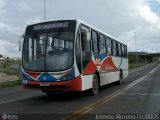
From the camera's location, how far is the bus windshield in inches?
557

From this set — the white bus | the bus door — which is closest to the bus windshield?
the white bus

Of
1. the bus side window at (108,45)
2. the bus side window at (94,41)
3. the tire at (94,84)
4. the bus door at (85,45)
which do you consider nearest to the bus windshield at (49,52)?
the bus door at (85,45)

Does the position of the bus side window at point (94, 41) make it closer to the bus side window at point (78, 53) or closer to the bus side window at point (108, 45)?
the bus side window at point (78, 53)

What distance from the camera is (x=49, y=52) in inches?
566

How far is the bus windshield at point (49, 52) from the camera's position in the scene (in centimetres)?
1415

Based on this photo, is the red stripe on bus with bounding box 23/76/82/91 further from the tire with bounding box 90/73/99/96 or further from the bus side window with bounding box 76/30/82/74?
the tire with bounding box 90/73/99/96

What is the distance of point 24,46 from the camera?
590 inches

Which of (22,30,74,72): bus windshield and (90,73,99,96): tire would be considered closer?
(22,30,74,72): bus windshield

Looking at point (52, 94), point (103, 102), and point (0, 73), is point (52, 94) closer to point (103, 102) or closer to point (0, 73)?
point (103, 102)

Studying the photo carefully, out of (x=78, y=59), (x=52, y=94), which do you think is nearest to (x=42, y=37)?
(x=78, y=59)

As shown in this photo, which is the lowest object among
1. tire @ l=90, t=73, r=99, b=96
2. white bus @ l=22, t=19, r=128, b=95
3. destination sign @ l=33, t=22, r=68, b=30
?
tire @ l=90, t=73, r=99, b=96

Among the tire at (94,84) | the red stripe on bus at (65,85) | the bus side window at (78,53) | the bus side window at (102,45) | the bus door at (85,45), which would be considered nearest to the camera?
the red stripe on bus at (65,85)

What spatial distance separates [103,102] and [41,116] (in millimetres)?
3765

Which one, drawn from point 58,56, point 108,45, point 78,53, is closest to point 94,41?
point 78,53
